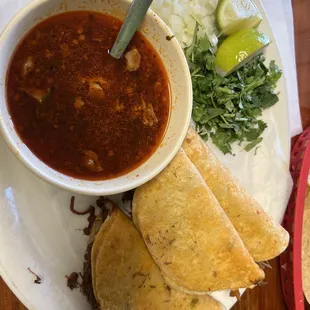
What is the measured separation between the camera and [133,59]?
1.57m

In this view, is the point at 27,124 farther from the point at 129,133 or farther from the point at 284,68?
the point at 284,68

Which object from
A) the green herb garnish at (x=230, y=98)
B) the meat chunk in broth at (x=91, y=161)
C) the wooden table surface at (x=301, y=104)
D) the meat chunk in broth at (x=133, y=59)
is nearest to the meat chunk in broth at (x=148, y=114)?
the meat chunk in broth at (x=133, y=59)

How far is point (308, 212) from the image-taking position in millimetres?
2471

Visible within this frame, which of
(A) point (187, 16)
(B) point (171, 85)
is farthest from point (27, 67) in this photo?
(A) point (187, 16)

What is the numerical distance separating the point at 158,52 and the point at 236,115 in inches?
19.5

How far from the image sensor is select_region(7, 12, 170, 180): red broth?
4.74 ft

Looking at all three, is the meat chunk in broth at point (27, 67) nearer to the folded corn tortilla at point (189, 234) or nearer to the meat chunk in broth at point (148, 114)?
the meat chunk in broth at point (148, 114)

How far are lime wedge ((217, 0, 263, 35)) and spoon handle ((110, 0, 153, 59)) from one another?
54 centimetres

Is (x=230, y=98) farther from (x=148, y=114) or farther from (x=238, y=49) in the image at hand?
(x=148, y=114)

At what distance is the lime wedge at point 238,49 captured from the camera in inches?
72.7

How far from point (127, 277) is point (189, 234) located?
0.30 metres

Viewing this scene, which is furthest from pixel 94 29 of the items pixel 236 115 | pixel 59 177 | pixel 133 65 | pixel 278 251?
pixel 278 251

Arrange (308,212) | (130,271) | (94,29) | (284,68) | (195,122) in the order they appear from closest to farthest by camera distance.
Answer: (94,29)
(130,271)
(195,122)
(284,68)
(308,212)

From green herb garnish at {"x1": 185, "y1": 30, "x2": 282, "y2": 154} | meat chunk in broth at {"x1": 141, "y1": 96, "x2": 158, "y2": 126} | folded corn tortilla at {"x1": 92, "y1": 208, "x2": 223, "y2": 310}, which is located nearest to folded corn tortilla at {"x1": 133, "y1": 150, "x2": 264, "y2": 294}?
folded corn tortilla at {"x1": 92, "y1": 208, "x2": 223, "y2": 310}
